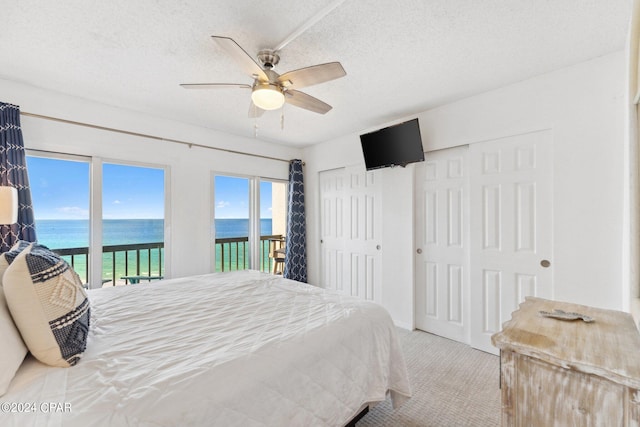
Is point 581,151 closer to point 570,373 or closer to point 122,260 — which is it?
point 570,373

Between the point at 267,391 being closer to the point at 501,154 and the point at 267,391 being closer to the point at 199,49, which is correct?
the point at 199,49

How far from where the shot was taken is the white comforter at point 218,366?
907 mm

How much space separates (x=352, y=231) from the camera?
4.05 meters

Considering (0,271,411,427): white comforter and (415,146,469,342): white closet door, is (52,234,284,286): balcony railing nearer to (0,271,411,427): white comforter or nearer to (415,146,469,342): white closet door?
(0,271,411,427): white comforter

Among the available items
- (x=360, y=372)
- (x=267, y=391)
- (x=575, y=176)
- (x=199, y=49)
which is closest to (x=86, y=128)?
(x=199, y=49)

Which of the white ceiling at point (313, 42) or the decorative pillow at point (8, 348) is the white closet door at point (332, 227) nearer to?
the white ceiling at point (313, 42)

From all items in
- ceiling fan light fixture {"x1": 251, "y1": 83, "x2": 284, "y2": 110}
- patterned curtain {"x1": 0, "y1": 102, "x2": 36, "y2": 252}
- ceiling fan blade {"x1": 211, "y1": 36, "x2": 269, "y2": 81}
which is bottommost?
patterned curtain {"x1": 0, "y1": 102, "x2": 36, "y2": 252}

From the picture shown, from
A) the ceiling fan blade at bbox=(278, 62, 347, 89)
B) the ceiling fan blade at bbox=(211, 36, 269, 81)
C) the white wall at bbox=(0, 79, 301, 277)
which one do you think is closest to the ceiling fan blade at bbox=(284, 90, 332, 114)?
the ceiling fan blade at bbox=(278, 62, 347, 89)

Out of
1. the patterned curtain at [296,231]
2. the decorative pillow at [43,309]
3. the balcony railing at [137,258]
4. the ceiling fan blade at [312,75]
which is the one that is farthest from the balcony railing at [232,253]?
the decorative pillow at [43,309]

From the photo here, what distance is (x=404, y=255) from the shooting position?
3371 millimetres

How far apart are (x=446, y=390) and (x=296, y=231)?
2945mm

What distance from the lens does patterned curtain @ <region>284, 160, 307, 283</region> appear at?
4457 millimetres

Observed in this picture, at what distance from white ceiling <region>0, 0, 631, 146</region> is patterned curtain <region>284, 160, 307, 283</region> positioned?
73.7 inches

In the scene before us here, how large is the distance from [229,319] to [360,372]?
0.79 metres
